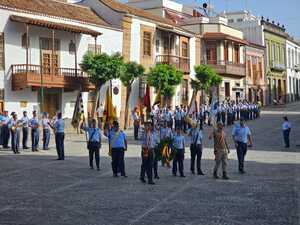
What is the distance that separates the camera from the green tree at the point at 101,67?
27109 millimetres

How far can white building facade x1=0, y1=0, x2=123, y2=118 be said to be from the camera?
24672 mm

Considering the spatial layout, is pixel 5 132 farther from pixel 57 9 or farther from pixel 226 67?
pixel 226 67

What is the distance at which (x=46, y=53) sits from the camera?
88.7 ft

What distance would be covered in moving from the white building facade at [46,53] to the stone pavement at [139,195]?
853cm

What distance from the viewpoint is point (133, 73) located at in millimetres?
30094

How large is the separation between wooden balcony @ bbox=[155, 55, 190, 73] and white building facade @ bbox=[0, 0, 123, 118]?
5877mm

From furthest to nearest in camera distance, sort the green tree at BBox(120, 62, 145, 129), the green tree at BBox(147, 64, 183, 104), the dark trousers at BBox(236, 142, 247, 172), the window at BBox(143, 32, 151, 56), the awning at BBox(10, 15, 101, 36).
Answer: the window at BBox(143, 32, 151, 56) < the green tree at BBox(147, 64, 183, 104) < the green tree at BBox(120, 62, 145, 129) < the awning at BBox(10, 15, 101, 36) < the dark trousers at BBox(236, 142, 247, 172)

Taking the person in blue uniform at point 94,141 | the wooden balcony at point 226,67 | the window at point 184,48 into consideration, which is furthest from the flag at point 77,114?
the wooden balcony at point 226,67

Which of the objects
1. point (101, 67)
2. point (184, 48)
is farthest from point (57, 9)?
point (184, 48)

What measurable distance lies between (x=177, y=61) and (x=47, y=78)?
545 inches

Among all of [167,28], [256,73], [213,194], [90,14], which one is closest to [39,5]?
[90,14]

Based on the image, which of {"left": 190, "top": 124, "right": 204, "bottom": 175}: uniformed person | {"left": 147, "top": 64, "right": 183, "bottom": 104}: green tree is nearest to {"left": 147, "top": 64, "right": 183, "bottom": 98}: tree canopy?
{"left": 147, "top": 64, "right": 183, "bottom": 104}: green tree

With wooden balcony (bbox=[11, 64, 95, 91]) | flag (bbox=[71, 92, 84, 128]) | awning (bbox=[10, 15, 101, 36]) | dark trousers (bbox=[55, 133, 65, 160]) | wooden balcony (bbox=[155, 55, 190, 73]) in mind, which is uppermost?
awning (bbox=[10, 15, 101, 36])

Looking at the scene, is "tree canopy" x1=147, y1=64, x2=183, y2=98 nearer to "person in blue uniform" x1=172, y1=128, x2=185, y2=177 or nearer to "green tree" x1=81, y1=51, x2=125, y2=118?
"green tree" x1=81, y1=51, x2=125, y2=118
